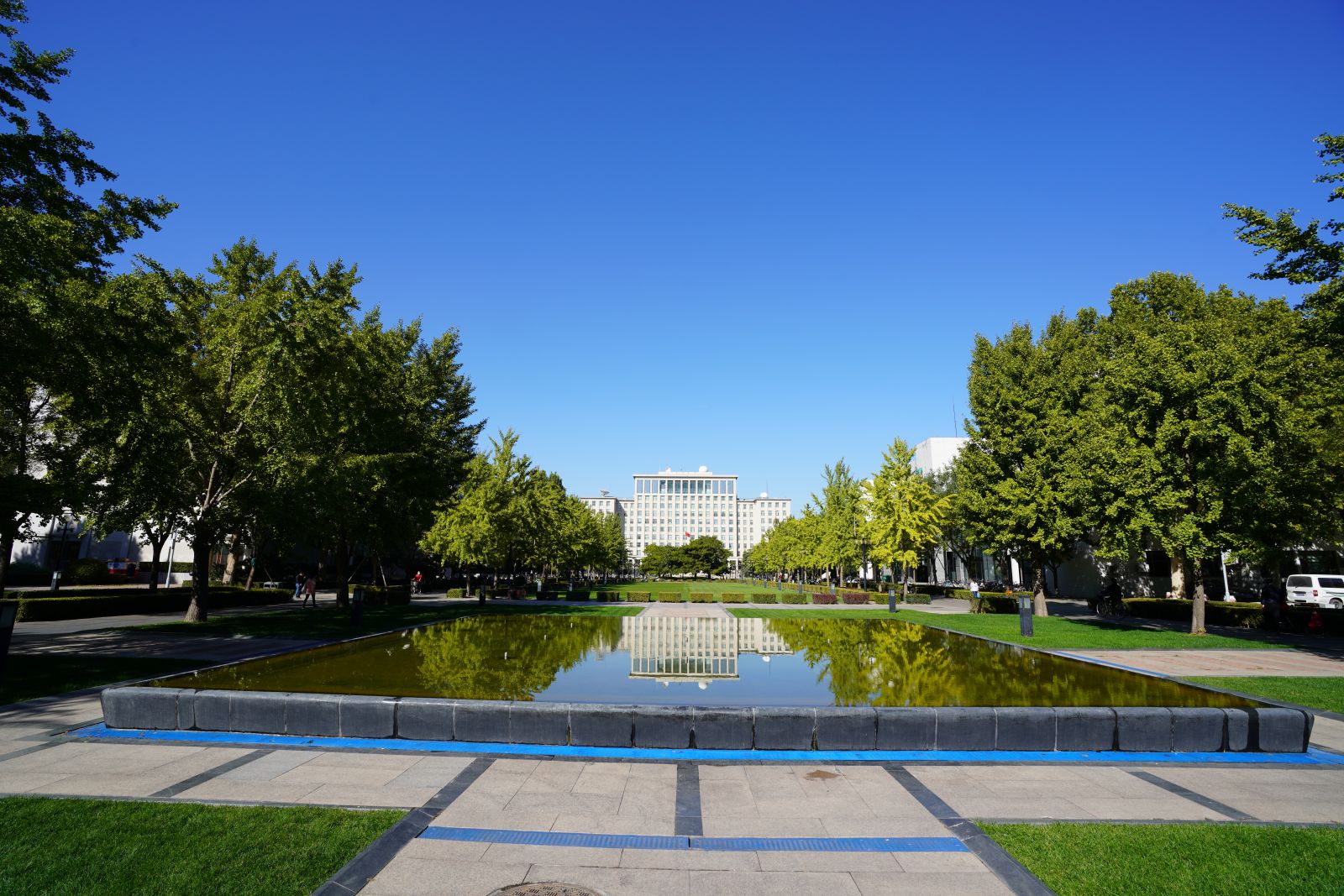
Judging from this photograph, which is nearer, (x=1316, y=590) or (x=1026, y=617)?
(x=1026, y=617)

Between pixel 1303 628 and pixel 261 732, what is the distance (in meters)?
34.2

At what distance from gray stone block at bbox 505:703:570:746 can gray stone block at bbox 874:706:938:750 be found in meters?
4.08

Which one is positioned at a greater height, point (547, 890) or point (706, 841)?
point (547, 890)

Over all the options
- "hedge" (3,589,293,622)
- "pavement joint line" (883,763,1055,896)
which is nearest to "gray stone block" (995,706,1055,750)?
"pavement joint line" (883,763,1055,896)

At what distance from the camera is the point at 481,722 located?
358 inches

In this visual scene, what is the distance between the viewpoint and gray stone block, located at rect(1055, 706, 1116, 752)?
355 inches

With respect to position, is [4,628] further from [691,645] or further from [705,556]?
[705,556]

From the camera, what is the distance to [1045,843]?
6.02 m

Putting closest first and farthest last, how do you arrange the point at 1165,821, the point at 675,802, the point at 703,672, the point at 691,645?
1. the point at 1165,821
2. the point at 675,802
3. the point at 703,672
4. the point at 691,645

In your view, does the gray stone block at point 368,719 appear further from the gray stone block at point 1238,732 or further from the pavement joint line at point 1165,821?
the gray stone block at point 1238,732

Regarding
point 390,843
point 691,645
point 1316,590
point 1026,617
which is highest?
point 390,843

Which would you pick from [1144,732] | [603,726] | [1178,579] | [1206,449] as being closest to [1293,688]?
[1144,732]

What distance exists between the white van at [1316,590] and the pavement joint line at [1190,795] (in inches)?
1394

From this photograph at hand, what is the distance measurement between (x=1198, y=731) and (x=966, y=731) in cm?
310
